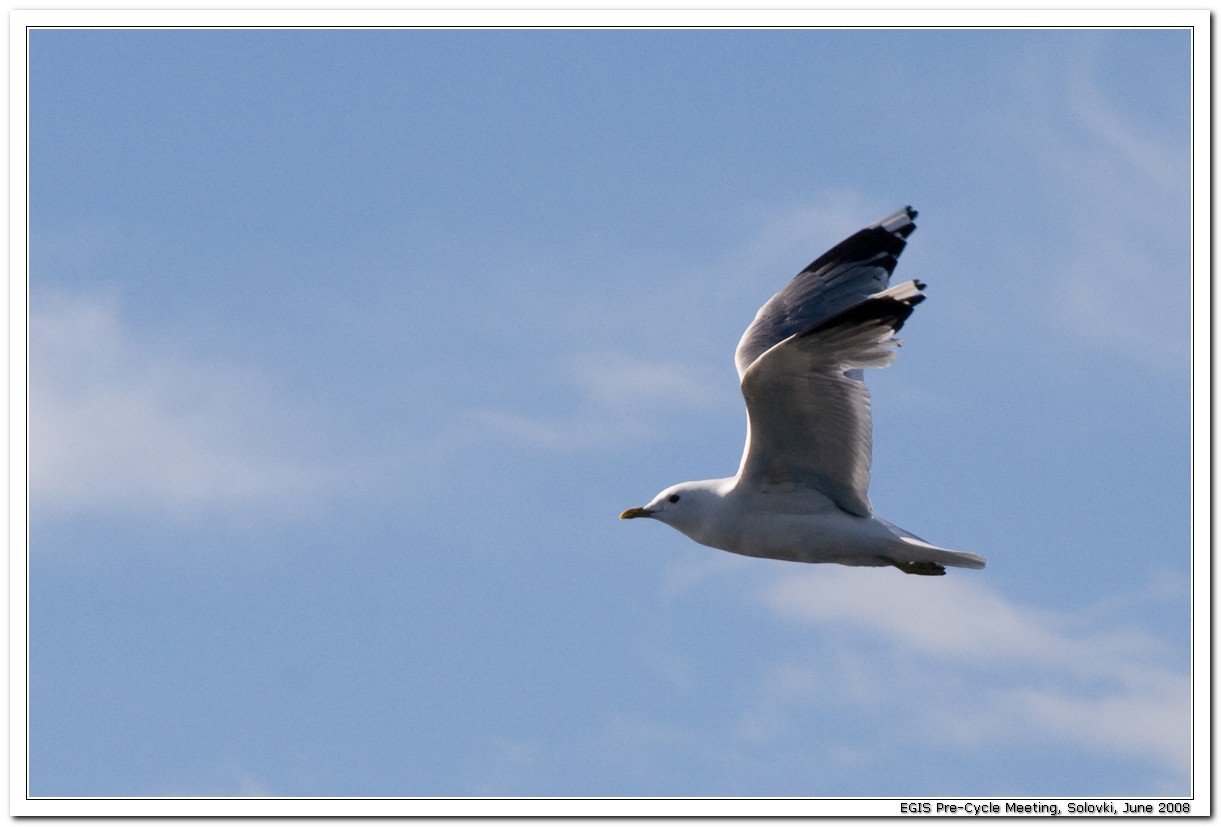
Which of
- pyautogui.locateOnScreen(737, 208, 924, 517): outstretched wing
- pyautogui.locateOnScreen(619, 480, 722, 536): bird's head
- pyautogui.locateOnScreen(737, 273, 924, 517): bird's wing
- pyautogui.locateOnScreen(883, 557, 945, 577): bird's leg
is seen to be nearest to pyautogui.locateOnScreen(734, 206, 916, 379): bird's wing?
pyautogui.locateOnScreen(737, 208, 924, 517): outstretched wing

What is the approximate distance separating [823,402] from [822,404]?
15 mm

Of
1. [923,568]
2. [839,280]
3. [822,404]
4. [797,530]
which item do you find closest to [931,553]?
[923,568]

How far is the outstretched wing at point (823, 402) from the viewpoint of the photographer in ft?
33.2

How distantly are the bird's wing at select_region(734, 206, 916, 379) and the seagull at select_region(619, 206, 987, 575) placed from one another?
0.90 metres

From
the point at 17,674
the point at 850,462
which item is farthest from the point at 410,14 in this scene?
the point at 17,674

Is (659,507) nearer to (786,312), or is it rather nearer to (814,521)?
(814,521)

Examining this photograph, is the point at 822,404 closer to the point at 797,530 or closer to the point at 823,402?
the point at 823,402

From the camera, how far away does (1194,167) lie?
11.4 m

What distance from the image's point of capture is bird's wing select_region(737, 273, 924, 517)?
10.1 metres

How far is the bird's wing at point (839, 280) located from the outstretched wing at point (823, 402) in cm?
102

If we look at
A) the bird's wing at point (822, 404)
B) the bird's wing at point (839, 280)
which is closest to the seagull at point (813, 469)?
the bird's wing at point (822, 404)

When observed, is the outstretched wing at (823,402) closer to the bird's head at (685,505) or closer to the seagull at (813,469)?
the seagull at (813,469)

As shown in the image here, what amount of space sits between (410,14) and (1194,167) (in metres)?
5.33

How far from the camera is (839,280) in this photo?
1231cm
